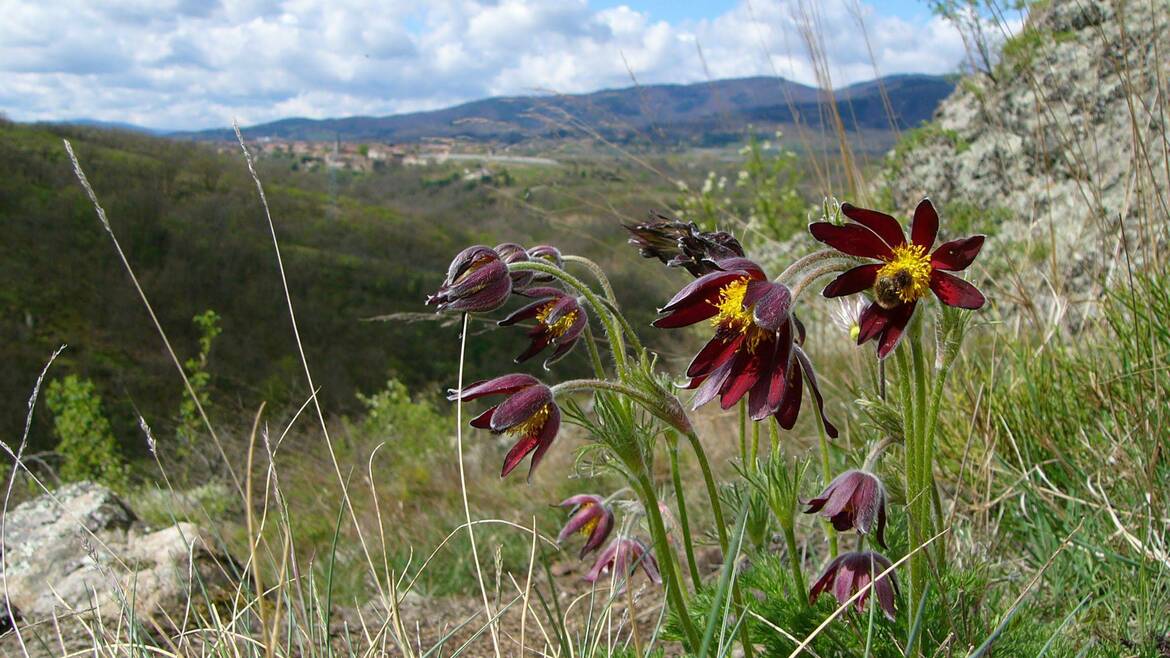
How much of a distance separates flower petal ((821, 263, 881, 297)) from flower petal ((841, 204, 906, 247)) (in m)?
0.04

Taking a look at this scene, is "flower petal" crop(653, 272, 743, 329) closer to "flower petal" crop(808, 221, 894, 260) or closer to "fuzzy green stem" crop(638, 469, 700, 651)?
"flower petal" crop(808, 221, 894, 260)

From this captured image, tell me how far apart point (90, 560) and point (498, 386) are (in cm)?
134

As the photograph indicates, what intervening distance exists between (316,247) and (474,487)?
1280 inches

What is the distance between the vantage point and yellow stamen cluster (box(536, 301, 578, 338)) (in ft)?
4.43

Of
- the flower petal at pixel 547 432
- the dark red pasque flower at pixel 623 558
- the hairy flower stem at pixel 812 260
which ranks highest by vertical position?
the hairy flower stem at pixel 812 260

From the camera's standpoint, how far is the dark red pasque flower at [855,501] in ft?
4.00

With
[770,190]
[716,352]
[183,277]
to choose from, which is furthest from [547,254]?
[183,277]

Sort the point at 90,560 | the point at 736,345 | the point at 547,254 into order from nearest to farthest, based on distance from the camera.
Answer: the point at 736,345 < the point at 547,254 < the point at 90,560

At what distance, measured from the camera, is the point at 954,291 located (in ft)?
3.36

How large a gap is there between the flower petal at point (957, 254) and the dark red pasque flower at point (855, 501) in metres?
0.37

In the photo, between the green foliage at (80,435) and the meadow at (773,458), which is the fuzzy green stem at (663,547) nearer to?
the meadow at (773,458)

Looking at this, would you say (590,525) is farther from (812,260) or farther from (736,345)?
(812,260)

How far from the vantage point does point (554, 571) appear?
10.3ft

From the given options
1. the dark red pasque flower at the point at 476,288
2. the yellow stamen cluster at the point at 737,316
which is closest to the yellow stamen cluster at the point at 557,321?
the dark red pasque flower at the point at 476,288
